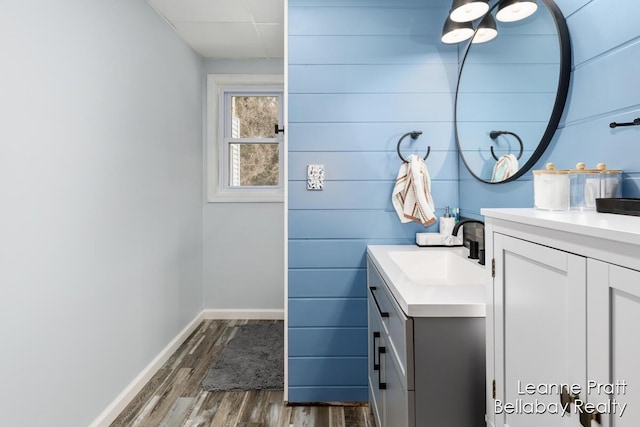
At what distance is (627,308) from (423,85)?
1780 millimetres

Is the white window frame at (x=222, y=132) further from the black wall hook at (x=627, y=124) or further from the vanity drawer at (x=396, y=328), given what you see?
the black wall hook at (x=627, y=124)

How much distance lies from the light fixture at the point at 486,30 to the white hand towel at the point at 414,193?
615 millimetres

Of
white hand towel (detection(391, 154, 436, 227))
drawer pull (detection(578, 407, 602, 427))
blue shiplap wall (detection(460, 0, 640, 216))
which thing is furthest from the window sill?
drawer pull (detection(578, 407, 602, 427))

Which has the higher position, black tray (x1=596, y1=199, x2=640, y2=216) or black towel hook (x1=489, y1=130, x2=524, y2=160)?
black towel hook (x1=489, y1=130, x2=524, y2=160)

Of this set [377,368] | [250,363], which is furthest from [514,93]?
[250,363]

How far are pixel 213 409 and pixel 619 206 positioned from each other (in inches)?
82.1

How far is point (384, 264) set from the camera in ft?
5.04

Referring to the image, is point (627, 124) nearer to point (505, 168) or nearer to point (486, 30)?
point (505, 168)

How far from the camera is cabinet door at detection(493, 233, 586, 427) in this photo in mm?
629

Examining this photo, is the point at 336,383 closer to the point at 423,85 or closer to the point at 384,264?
the point at 384,264

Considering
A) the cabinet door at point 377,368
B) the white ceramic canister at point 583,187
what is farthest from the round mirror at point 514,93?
the cabinet door at point 377,368

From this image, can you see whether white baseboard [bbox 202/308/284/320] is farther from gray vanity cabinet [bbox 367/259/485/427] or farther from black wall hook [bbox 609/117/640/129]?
black wall hook [bbox 609/117/640/129]

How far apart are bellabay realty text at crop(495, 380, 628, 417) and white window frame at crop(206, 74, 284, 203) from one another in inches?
113

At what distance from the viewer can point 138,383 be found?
2.27 meters
